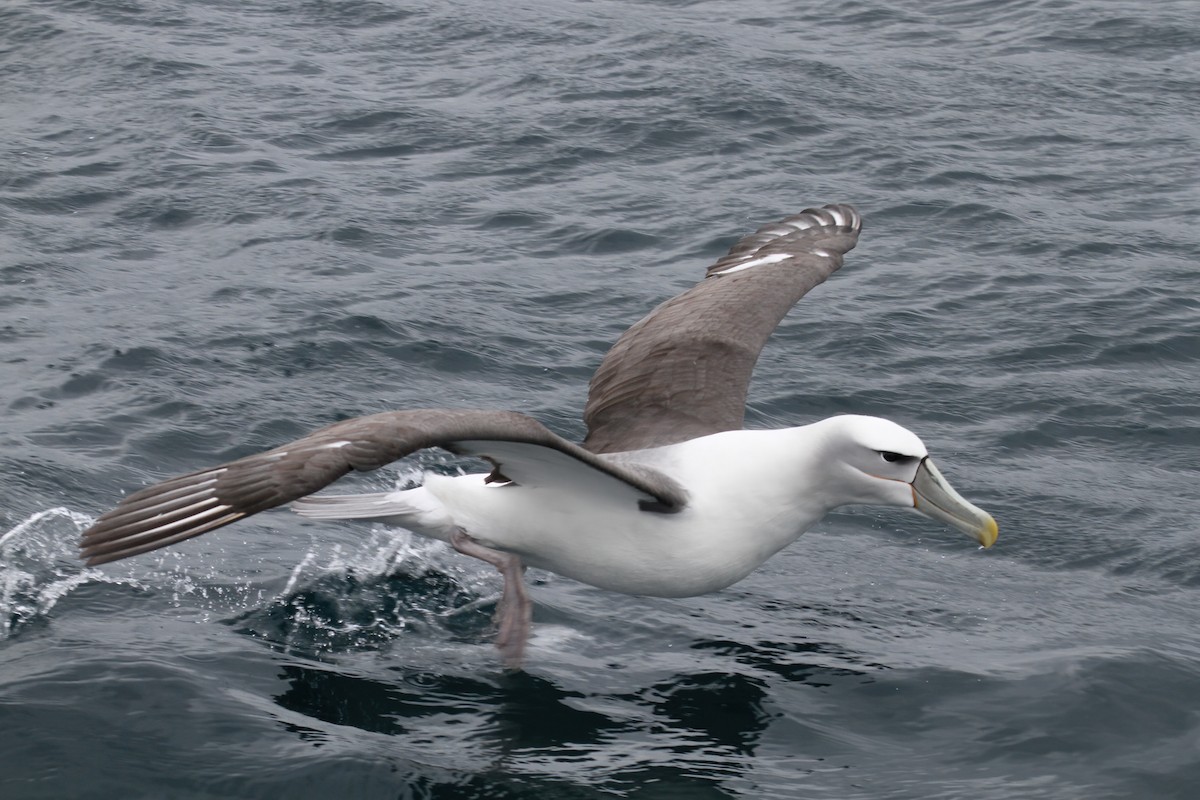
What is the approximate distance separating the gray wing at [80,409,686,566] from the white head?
1.48m

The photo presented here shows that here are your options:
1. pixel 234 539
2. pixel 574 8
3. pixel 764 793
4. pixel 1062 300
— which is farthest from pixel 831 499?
pixel 574 8

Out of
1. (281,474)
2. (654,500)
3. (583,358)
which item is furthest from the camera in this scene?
(583,358)

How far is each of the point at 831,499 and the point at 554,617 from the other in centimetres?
153

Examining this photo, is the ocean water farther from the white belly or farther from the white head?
the white head

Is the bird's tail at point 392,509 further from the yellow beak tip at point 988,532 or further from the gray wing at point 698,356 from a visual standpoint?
the yellow beak tip at point 988,532

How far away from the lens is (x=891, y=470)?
24.4 ft

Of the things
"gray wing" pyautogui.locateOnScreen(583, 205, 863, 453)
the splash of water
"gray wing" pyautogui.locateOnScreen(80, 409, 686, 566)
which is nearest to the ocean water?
the splash of water

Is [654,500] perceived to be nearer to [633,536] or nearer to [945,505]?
[633,536]

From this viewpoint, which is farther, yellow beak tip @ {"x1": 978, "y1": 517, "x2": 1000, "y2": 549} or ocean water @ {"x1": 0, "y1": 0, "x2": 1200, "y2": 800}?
yellow beak tip @ {"x1": 978, "y1": 517, "x2": 1000, "y2": 549}

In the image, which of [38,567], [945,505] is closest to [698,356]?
[945,505]

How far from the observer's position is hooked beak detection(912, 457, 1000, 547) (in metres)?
7.32

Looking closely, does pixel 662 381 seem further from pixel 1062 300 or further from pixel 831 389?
pixel 1062 300

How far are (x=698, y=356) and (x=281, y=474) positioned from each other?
339 cm

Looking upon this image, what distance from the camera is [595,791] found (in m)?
6.21
